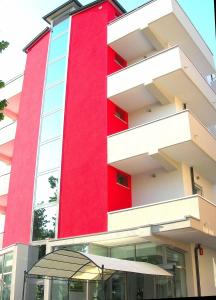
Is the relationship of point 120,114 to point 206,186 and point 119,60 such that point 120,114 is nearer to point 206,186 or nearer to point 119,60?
point 119,60

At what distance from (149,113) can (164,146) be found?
351 centimetres

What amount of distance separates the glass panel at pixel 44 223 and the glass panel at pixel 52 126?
3.50m

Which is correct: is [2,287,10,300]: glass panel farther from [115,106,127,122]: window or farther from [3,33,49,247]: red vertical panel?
[115,106,127,122]: window

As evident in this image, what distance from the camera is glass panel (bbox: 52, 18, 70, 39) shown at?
2136 cm

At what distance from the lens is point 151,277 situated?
14.3 meters

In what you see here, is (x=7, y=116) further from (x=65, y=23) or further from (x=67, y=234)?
(x=67, y=234)

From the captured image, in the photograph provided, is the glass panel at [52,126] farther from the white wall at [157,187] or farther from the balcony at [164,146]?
the white wall at [157,187]

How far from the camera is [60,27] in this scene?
2164cm

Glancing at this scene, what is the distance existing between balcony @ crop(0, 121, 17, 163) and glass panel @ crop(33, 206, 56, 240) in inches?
262

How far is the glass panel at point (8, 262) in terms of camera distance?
1686 centimetres

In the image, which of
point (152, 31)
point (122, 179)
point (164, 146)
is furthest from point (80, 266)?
point (152, 31)

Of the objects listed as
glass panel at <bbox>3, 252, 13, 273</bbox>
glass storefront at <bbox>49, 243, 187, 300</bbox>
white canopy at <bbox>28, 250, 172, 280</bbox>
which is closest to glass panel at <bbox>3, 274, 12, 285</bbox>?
glass panel at <bbox>3, 252, 13, 273</bbox>

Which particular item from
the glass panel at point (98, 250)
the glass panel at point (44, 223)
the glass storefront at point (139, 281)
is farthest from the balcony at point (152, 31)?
the glass storefront at point (139, 281)

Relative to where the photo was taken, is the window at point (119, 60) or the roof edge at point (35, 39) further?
the roof edge at point (35, 39)
